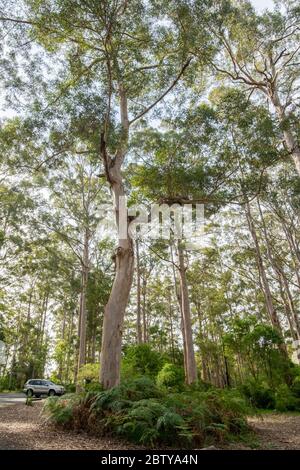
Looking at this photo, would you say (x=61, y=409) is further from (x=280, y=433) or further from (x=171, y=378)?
(x=171, y=378)

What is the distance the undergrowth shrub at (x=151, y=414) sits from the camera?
4.72 meters

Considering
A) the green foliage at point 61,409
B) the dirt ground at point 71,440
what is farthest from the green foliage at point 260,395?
the green foliage at point 61,409

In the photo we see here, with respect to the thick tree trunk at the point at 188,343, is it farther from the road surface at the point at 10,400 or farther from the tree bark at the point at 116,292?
the road surface at the point at 10,400

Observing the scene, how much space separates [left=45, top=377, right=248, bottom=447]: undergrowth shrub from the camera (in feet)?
15.5

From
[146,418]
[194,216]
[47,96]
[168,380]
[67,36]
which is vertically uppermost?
[67,36]

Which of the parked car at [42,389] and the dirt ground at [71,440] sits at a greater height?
the parked car at [42,389]

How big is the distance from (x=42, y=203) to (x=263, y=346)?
11860mm

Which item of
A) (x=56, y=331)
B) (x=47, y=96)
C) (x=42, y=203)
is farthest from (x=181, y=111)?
(x=56, y=331)

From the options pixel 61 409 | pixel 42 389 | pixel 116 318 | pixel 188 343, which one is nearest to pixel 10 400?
pixel 42 389

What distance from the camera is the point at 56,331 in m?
36.9

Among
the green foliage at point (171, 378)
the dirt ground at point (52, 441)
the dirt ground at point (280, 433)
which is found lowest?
the dirt ground at point (280, 433)

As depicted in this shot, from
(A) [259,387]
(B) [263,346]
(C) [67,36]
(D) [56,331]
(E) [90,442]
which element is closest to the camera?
(E) [90,442]

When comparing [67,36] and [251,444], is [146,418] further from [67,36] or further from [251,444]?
[67,36]

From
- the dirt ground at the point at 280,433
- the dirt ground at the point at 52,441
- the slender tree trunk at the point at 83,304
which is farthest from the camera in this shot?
the slender tree trunk at the point at 83,304
